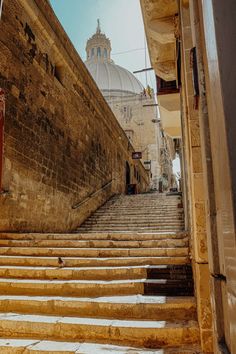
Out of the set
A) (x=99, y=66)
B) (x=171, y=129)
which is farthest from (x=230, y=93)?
(x=99, y=66)

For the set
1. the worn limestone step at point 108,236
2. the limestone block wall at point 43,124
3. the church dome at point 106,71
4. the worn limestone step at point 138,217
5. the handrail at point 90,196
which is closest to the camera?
the worn limestone step at point 108,236

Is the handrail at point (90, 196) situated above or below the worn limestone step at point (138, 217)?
above

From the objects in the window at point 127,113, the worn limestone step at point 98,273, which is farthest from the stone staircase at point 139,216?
the window at point 127,113

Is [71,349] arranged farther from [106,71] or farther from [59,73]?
[106,71]

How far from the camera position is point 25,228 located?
5.07 m

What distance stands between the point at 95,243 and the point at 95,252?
313 mm

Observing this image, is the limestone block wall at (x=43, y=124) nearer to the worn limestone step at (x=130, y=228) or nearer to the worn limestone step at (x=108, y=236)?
the worn limestone step at (x=108, y=236)

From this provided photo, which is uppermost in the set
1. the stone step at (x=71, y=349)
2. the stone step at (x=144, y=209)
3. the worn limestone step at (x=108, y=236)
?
the stone step at (x=144, y=209)

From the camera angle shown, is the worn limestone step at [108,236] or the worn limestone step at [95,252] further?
the worn limestone step at [108,236]

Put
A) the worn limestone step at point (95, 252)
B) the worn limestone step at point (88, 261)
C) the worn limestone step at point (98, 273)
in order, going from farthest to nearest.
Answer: the worn limestone step at point (95, 252) < the worn limestone step at point (88, 261) < the worn limestone step at point (98, 273)

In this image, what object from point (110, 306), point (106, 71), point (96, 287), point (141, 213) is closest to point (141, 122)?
point (106, 71)

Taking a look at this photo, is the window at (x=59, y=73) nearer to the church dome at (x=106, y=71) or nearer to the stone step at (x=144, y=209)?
the stone step at (x=144, y=209)

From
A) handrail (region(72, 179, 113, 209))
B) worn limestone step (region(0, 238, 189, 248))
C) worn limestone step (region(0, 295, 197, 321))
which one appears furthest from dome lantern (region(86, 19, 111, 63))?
worn limestone step (region(0, 295, 197, 321))

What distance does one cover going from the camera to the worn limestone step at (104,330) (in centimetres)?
205
